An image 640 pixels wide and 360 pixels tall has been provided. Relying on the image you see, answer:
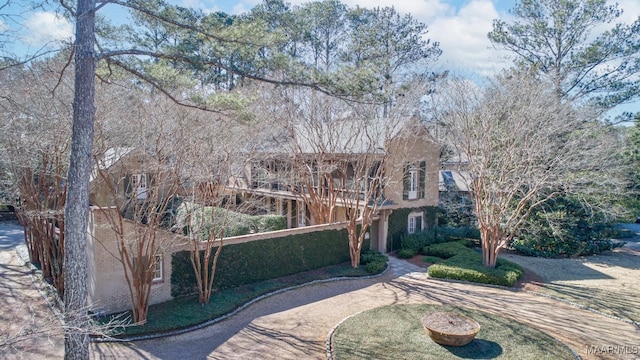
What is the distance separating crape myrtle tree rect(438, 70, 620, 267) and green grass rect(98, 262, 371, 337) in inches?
308

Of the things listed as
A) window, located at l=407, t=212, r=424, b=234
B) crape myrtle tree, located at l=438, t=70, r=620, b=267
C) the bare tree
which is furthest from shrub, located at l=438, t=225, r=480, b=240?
the bare tree

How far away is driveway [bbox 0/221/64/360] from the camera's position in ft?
19.0

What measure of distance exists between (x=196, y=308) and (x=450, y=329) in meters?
8.02

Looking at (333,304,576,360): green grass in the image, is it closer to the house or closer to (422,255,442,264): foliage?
the house

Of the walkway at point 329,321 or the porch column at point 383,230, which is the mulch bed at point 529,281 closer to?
the walkway at point 329,321

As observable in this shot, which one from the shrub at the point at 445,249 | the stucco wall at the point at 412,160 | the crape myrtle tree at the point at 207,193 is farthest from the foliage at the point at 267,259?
the shrub at the point at 445,249

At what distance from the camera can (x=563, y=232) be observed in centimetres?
2062

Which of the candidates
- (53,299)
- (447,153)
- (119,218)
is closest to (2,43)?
(119,218)

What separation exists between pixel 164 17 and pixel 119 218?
18.8ft

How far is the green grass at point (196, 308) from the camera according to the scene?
37.7 ft

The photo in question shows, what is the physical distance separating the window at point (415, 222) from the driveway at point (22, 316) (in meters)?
17.9

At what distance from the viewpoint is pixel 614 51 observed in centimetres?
2528

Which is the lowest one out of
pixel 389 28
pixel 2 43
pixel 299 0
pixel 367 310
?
pixel 367 310

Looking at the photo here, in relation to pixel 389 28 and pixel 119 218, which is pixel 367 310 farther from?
pixel 389 28
